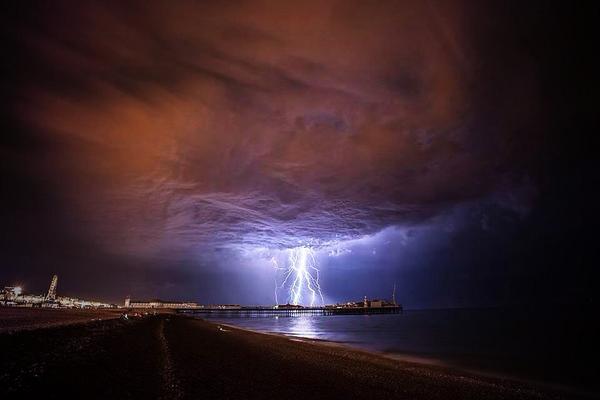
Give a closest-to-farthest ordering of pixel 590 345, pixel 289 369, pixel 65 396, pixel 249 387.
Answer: pixel 65 396 < pixel 249 387 < pixel 289 369 < pixel 590 345

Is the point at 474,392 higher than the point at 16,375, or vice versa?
the point at 16,375

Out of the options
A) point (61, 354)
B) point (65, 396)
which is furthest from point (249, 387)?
point (61, 354)

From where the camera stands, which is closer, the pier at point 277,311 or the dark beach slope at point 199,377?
the dark beach slope at point 199,377

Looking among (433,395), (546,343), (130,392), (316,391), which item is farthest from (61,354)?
(546,343)

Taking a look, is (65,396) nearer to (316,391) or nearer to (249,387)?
(249,387)

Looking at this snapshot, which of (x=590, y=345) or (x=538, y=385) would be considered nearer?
(x=538, y=385)

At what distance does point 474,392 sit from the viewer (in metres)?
16.4

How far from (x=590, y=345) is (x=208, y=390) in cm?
5009

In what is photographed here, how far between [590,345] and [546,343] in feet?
14.8

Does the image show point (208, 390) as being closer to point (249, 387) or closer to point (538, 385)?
point (249, 387)

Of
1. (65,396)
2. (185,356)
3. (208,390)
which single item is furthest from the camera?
(185,356)

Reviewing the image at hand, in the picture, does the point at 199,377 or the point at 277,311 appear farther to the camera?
the point at 277,311

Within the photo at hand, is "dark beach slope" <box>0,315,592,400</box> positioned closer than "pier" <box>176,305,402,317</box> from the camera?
Yes

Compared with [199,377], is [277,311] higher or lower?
higher
